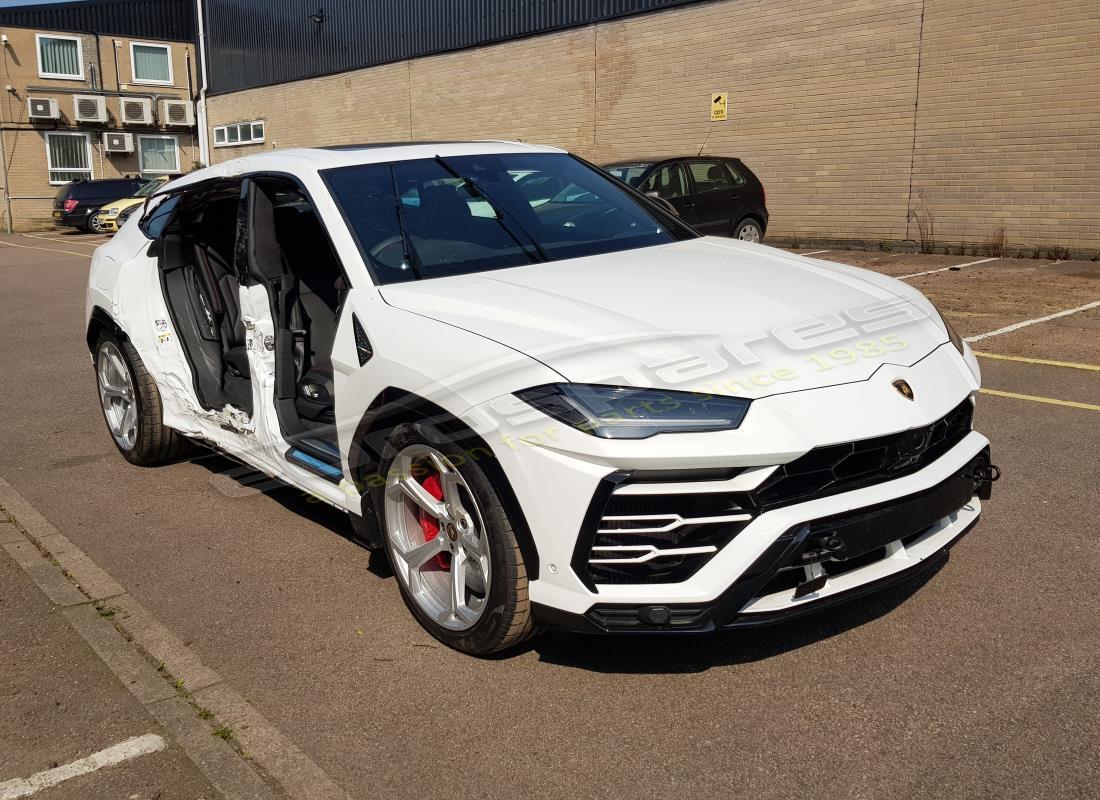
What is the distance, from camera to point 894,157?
51.0ft

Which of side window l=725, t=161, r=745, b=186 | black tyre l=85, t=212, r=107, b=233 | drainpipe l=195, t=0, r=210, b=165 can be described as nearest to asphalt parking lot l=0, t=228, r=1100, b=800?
side window l=725, t=161, r=745, b=186

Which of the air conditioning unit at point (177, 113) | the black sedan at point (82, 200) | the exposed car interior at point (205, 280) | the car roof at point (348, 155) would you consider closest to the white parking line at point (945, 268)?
the car roof at point (348, 155)

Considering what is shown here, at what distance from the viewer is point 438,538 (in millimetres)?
3393

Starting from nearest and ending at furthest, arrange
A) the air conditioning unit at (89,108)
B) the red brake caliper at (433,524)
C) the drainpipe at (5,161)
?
1. the red brake caliper at (433,524)
2. the drainpipe at (5,161)
3. the air conditioning unit at (89,108)

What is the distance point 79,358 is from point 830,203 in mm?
12113

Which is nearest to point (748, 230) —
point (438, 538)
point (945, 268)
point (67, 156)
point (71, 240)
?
point (945, 268)

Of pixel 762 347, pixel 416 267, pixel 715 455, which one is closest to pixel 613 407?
pixel 715 455

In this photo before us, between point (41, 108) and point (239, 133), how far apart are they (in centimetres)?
722

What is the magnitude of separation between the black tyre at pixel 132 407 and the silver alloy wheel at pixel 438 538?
7.68 feet

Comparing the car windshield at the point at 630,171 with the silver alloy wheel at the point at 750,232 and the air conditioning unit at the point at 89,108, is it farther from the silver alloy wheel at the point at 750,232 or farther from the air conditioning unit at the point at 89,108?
the air conditioning unit at the point at 89,108

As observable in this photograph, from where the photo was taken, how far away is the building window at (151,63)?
37.9 metres

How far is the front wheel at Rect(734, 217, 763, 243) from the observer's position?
578 inches

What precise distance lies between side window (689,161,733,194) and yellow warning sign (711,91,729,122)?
388 cm

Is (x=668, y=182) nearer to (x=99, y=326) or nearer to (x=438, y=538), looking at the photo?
(x=99, y=326)
